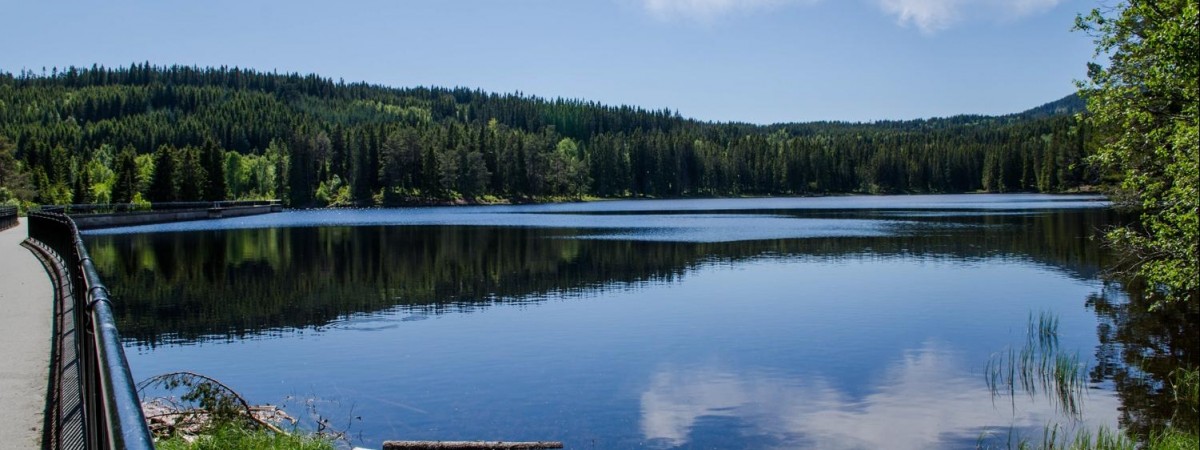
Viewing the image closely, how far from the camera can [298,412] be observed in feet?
58.6

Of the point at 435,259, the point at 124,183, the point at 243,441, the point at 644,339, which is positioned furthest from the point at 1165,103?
the point at 124,183

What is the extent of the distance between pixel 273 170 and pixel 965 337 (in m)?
176

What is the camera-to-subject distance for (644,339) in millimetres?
25844

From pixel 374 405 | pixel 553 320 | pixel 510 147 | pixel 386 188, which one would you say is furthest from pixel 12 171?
pixel 374 405

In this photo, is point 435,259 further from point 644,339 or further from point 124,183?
point 124,183

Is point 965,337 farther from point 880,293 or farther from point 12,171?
point 12,171

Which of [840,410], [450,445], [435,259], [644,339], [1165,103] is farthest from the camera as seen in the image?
[435,259]

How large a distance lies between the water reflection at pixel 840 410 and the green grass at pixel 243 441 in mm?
6137

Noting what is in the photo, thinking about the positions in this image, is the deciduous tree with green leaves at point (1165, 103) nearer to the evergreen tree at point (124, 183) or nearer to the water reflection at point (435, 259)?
the water reflection at point (435, 259)

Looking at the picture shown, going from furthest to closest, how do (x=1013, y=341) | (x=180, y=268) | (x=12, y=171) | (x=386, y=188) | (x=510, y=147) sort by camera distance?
(x=510, y=147) < (x=386, y=188) < (x=12, y=171) < (x=180, y=268) < (x=1013, y=341)

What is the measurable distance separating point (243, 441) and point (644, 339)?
1450 cm

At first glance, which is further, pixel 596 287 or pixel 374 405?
pixel 596 287

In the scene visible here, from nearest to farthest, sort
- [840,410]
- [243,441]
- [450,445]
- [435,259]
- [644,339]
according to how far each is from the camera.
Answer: [243,441], [450,445], [840,410], [644,339], [435,259]

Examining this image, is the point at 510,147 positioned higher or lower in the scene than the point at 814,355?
higher
